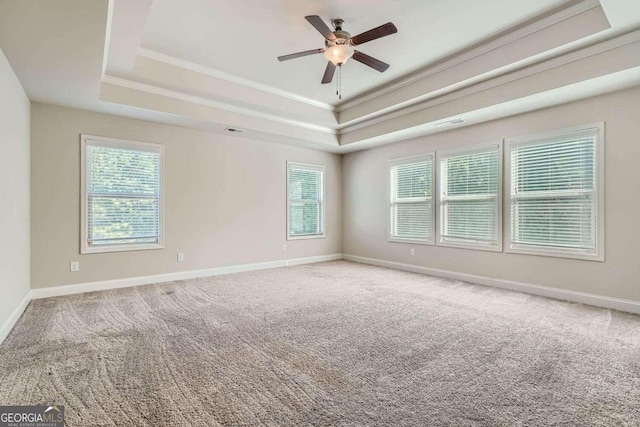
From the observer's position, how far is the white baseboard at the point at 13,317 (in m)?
2.72

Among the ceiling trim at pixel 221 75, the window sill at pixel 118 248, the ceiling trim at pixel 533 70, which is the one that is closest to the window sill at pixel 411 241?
the ceiling trim at pixel 533 70

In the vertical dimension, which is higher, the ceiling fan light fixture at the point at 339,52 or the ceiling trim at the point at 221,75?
the ceiling trim at the point at 221,75

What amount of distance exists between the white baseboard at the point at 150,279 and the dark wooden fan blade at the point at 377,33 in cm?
417

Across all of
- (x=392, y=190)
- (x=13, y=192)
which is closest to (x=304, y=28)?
(x=13, y=192)

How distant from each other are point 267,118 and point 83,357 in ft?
13.5

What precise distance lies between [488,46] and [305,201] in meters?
4.18

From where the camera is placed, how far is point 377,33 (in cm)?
285

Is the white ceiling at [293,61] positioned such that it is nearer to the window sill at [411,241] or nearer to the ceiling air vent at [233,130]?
the ceiling air vent at [233,130]

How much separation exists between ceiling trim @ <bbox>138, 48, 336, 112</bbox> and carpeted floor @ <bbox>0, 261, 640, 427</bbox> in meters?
3.06

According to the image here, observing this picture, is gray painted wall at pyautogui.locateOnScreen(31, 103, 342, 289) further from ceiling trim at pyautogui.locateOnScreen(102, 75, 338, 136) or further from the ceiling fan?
the ceiling fan

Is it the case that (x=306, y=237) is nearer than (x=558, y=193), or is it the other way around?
(x=558, y=193)

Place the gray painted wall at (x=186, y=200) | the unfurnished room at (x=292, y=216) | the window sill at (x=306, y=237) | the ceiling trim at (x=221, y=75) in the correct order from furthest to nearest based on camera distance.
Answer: the window sill at (x=306, y=237), the gray painted wall at (x=186, y=200), the ceiling trim at (x=221, y=75), the unfurnished room at (x=292, y=216)

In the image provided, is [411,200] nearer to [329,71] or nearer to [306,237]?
[306,237]

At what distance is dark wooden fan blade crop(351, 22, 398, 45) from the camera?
108 inches
